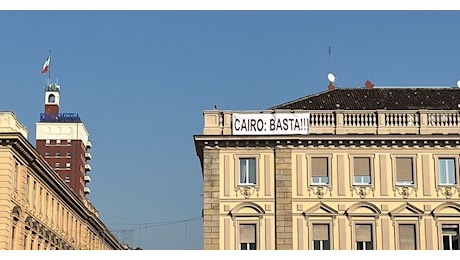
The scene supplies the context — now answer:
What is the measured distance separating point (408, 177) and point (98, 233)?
151 feet

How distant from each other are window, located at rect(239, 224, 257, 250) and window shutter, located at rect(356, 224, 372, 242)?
16.9 feet

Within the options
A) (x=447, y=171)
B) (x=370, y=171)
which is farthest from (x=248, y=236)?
(x=447, y=171)

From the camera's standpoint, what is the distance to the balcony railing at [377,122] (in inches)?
2103

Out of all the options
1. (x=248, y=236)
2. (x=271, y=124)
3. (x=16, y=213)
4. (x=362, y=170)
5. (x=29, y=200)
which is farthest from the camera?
(x=29, y=200)

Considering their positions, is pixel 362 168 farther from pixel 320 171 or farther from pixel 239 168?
pixel 239 168

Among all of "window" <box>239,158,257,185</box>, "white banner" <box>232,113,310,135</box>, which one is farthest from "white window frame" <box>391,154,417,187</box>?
"window" <box>239,158,257,185</box>

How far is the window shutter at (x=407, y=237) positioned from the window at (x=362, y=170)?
114 inches

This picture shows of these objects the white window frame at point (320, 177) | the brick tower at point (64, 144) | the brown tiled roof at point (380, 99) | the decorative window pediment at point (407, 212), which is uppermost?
the brick tower at point (64, 144)

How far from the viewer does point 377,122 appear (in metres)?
53.6

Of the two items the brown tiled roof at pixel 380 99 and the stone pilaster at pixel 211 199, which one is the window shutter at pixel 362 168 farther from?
the stone pilaster at pixel 211 199

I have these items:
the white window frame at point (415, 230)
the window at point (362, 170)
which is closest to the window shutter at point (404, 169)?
the window at point (362, 170)

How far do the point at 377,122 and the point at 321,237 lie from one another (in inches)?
265

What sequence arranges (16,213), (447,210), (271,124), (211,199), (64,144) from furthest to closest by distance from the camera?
(64,144)
(16,213)
(271,124)
(211,199)
(447,210)
